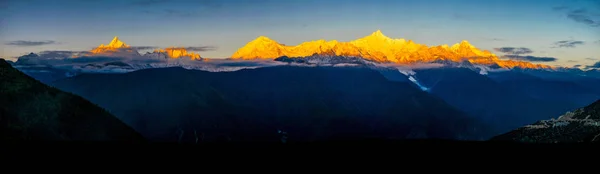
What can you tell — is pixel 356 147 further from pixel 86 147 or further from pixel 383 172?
pixel 86 147

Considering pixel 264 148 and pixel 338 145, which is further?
pixel 338 145

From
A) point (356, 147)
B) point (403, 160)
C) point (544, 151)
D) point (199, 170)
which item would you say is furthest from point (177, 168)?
point (544, 151)

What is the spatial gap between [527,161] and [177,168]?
64987 mm

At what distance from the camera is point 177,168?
355 feet

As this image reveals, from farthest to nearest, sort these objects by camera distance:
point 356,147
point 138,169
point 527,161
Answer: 1. point 356,147
2. point 527,161
3. point 138,169

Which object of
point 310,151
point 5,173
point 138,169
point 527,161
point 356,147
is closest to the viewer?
point 5,173

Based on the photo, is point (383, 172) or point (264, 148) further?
point (264, 148)

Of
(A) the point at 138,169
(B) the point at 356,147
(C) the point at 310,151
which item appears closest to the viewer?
(A) the point at 138,169

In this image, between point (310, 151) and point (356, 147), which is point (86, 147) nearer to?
point (310, 151)

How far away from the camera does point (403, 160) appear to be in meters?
124

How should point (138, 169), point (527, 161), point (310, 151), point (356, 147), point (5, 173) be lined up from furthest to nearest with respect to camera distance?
1. point (356, 147)
2. point (310, 151)
3. point (527, 161)
4. point (138, 169)
5. point (5, 173)

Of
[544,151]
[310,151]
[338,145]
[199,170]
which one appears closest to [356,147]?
[338,145]

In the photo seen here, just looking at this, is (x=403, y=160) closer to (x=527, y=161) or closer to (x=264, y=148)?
(x=527, y=161)

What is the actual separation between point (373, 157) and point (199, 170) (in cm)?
3876
